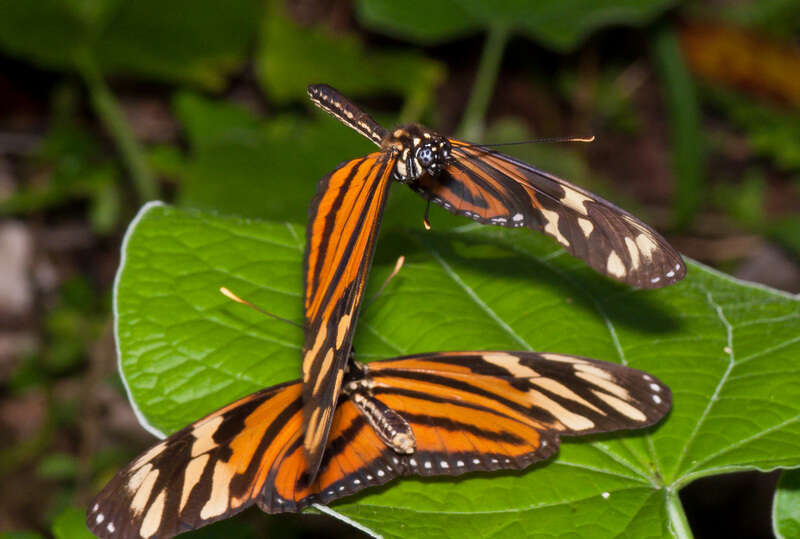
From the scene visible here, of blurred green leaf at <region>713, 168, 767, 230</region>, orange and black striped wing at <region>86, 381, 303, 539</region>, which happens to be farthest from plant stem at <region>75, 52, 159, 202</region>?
blurred green leaf at <region>713, 168, 767, 230</region>

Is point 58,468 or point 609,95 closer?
point 58,468

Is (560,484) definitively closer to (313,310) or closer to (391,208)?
(313,310)

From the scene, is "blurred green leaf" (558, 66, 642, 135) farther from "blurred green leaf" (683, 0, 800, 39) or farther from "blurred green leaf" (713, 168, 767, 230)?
"blurred green leaf" (713, 168, 767, 230)

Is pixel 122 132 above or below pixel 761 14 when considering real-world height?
below

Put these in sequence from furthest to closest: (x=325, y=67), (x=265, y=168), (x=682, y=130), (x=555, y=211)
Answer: (x=682, y=130)
(x=325, y=67)
(x=265, y=168)
(x=555, y=211)

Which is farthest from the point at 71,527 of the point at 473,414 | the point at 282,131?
the point at 282,131

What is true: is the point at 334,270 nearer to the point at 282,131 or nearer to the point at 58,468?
the point at 58,468
